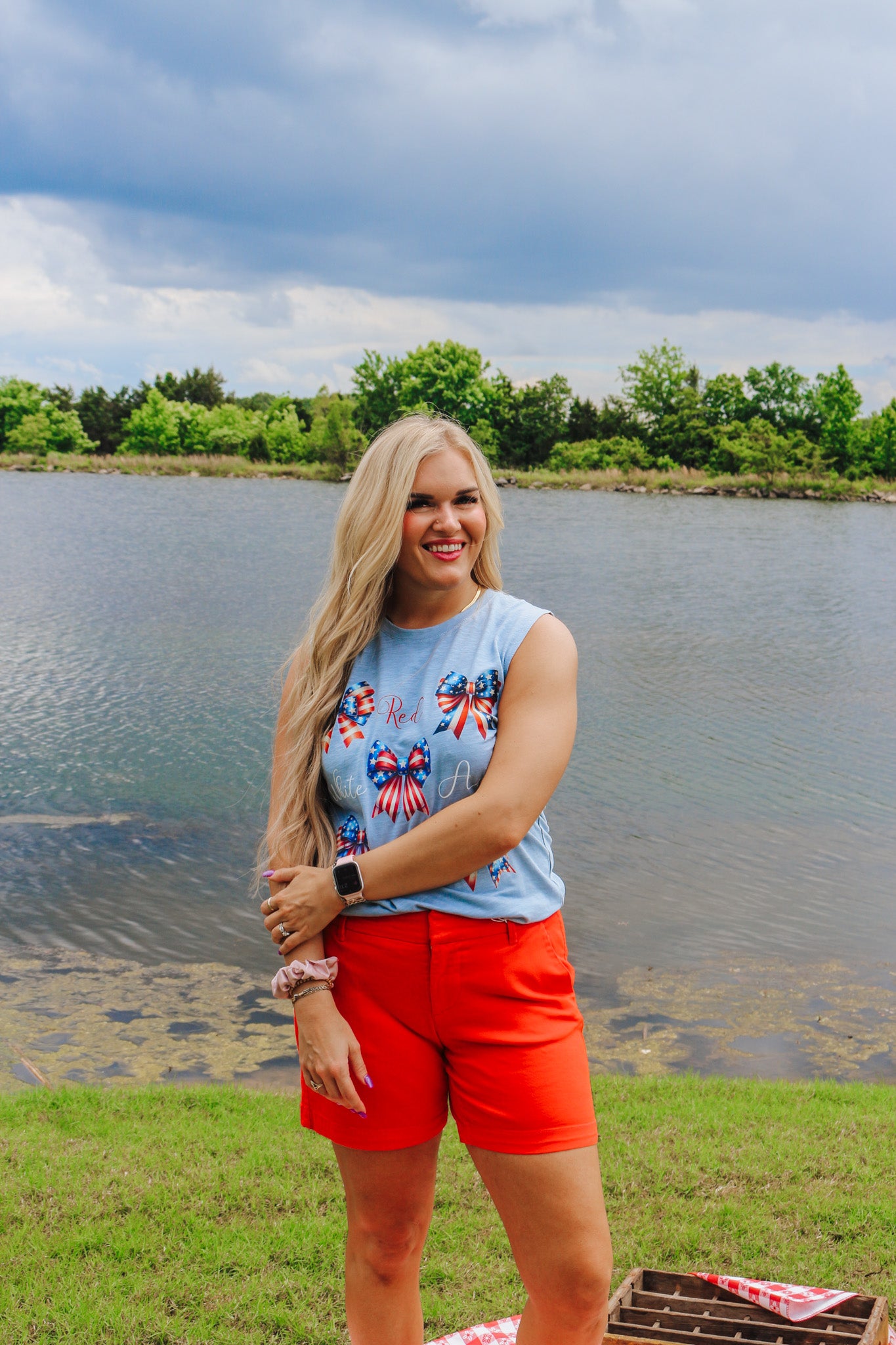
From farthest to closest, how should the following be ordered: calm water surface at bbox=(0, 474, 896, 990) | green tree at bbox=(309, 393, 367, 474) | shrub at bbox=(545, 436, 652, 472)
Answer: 1. shrub at bbox=(545, 436, 652, 472)
2. green tree at bbox=(309, 393, 367, 474)
3. calm water surface at bbox=(0, 474, 896, 990)

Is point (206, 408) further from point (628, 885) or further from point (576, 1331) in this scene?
point (576, 1331)

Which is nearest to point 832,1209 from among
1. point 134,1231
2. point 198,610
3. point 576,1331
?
point 576,1331

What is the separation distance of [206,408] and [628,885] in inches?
3393

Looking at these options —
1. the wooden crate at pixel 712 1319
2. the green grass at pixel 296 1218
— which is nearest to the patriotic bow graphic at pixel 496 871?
the wooden crate at pixel 712 1319

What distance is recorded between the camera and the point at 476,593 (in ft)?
7.13

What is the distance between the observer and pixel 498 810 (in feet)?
6.15

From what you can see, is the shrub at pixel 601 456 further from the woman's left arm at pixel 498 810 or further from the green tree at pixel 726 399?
the woman's left arm at pixel 498 810

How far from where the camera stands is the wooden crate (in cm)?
249

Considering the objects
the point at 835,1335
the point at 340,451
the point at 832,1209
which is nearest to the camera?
the point at 835,1335

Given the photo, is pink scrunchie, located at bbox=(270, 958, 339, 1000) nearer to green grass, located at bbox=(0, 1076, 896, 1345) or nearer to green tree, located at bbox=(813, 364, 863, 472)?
green grass, located at bbox=(0, 1076, 896, 1345)

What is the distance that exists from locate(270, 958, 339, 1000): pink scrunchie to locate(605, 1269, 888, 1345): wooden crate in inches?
47.4

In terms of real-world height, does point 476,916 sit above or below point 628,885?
above

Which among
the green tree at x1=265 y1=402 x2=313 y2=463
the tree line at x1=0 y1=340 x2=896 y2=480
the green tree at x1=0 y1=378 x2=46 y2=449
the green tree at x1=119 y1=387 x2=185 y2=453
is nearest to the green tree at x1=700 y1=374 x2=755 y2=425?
the tree line at x1=0 y1=340 x2=896 y2=480

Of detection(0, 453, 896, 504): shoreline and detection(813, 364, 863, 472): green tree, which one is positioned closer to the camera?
detection(0, 453, 896, 504): shoreline
